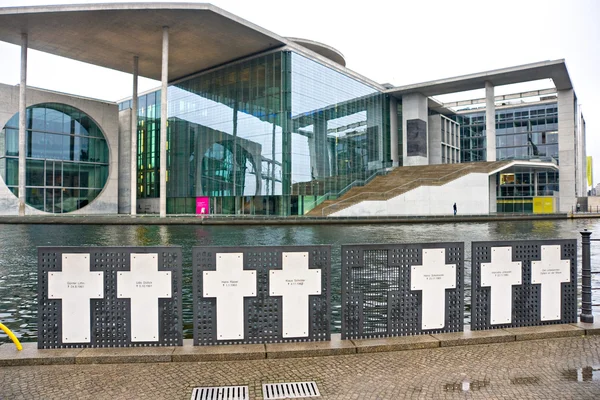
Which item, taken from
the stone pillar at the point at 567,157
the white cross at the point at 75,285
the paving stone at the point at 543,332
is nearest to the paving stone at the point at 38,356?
the white cross at the point at 75,285

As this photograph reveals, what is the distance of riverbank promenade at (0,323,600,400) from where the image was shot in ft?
14.0

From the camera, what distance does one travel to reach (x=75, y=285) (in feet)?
17.0

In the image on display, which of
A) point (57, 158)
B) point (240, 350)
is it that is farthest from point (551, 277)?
point (57, 158)

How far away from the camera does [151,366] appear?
493cm

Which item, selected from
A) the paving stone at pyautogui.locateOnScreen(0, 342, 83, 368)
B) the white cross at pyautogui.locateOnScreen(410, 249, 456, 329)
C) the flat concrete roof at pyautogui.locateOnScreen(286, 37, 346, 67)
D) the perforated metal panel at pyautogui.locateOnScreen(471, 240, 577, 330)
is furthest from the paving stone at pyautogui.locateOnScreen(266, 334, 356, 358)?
the flat concrete roof at pyautogui.locateOnScreen(286, 37, 346, 67)

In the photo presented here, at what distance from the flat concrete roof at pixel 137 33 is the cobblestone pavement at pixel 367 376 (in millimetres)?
36393

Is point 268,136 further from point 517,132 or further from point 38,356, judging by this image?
point 517,132

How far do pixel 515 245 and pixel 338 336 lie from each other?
104 inches

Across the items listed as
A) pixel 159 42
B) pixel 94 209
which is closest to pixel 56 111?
pixel 94 209

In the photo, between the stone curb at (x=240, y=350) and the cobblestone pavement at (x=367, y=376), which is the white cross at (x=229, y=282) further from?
the cobblestone pavement at (x=367, y=376)

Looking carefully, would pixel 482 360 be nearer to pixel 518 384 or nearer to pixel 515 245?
pixel 518 384

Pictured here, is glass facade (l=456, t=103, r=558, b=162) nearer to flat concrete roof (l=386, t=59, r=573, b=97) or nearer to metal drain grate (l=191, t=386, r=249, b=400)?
flat concrete roof (l=386, t=59, r=573, b=97)

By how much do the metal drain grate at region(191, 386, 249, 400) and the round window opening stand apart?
50.0 m

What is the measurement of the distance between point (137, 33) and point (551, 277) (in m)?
42.5
